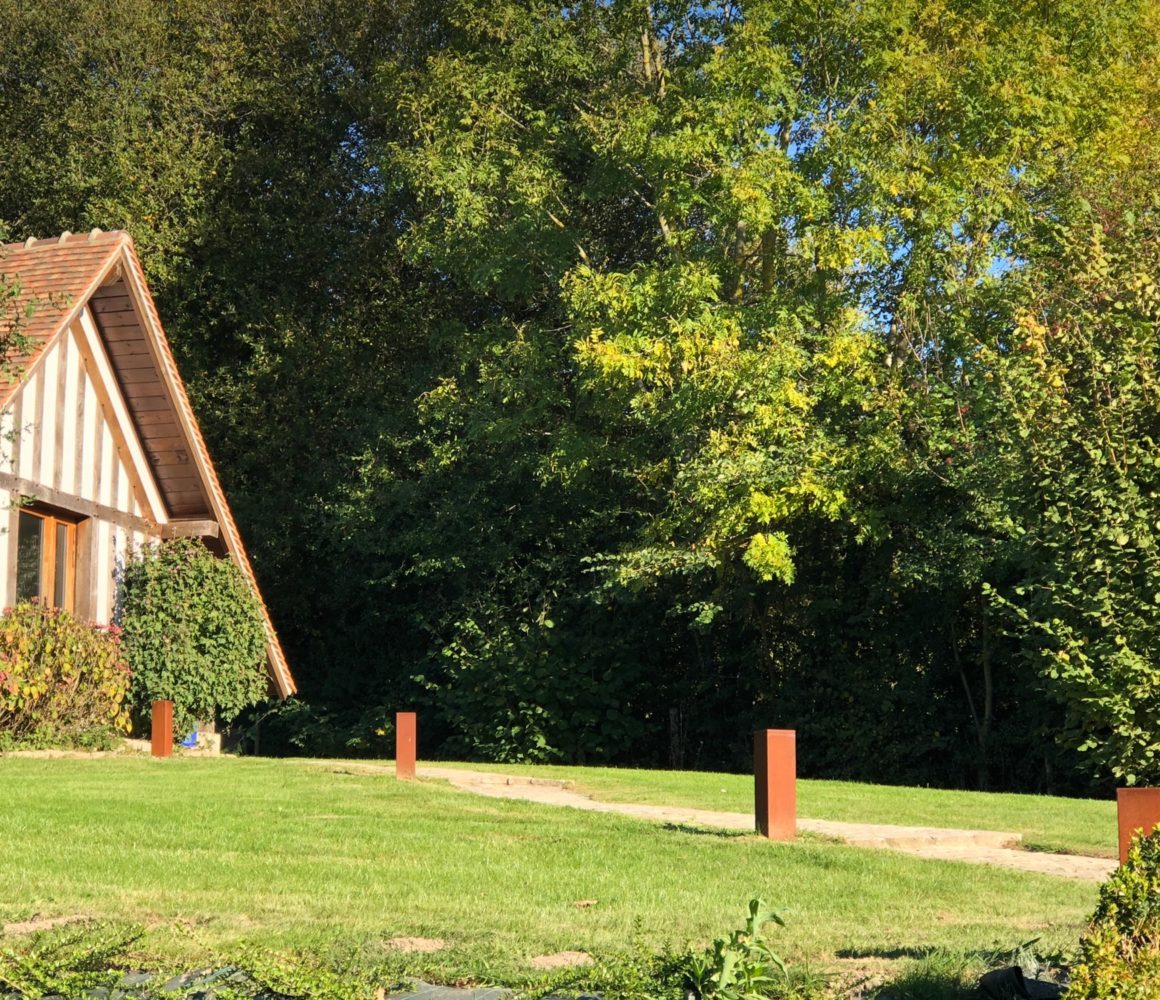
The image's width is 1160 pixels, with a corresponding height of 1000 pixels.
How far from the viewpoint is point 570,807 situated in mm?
12148

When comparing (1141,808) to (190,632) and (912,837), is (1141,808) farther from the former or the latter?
(190,632)

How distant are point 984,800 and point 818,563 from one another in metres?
7.62

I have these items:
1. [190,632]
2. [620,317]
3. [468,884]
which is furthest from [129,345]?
[468,884]

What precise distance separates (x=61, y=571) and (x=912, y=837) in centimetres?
1267

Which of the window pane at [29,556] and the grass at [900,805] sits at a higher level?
the window pane at [29,556]

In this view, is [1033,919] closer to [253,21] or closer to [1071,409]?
[1071,409]

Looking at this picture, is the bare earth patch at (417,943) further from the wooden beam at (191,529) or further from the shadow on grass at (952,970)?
the wooden beam at (191,529)

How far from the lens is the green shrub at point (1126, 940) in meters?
4.00

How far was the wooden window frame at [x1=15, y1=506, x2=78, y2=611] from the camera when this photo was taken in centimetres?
1856

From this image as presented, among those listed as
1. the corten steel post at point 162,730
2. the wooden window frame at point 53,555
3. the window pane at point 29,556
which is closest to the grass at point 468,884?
the corten steel post at point 162,730

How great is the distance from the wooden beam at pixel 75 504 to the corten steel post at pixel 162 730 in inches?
116

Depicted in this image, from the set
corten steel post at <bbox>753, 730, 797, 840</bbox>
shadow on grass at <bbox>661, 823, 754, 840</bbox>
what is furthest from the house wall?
corten steel post at <bbox>753, 730, 797, 840</bbox>

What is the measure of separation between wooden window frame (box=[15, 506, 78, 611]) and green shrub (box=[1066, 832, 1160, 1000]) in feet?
52.2

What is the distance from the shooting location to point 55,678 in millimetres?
17500
